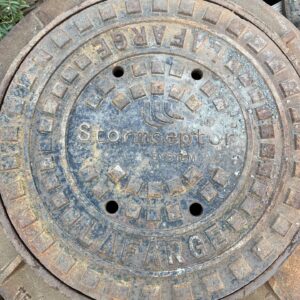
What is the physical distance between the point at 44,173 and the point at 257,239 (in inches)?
37.0

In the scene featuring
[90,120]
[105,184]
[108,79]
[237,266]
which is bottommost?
[237,266]

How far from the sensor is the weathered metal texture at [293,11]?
7.39 ft

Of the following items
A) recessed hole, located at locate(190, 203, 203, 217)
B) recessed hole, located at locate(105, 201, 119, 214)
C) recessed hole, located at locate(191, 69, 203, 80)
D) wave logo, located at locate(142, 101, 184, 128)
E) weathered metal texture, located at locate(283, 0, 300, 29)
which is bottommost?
recessed hole, located at locate(190, 203, 203, 217)

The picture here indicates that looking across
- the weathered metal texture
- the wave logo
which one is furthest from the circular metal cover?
the weathered metal texture

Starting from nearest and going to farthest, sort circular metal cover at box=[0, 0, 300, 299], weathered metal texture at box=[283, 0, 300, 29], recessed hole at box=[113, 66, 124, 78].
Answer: circular metal cover at box=[0, 0, 300, 299] < recessed hole at box=[113, 66, 124, 78] < weathered metal texture at box=[283, 0, 300, 29]

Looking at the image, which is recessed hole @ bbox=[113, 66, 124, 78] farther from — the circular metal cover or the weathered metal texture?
the weathered metal texture

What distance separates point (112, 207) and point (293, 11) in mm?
1405

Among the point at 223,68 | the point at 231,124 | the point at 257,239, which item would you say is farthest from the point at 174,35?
the point at 257,239

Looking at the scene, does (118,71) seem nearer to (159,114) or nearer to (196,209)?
(159,114)

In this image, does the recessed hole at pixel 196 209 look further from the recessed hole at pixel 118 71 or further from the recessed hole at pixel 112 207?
the recessed hole at pixel 118 71

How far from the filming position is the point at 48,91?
1851mm

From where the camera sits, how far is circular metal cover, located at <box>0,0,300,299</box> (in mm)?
1771

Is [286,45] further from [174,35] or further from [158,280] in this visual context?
[158,280]

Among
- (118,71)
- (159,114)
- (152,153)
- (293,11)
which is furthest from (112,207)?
(293,11)
